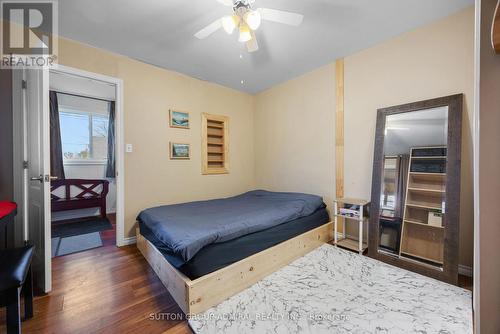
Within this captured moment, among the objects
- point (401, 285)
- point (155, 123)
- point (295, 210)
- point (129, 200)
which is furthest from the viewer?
point (155, 123)

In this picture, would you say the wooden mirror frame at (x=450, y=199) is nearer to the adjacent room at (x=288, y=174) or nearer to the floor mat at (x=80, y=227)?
the adjacent room at (x=288, y=174)

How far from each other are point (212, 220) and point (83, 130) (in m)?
4.17

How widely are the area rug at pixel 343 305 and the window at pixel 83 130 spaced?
178 inches

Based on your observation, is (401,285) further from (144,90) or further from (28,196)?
(144,90)

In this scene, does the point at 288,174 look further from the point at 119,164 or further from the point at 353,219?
the point at 119,164

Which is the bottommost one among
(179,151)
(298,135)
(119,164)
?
(119,164)

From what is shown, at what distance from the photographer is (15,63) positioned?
1.88 metres

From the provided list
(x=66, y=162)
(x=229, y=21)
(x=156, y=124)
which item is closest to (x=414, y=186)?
(x=229, y=21)

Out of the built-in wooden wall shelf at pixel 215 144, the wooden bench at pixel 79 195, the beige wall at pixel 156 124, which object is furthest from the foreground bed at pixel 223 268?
the wooden bench at pixel 79 195

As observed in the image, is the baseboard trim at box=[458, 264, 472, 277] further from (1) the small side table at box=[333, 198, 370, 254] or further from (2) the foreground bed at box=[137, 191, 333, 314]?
(2) the foreground bed at box=[137, 191, 333, 314]

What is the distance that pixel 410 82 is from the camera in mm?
2264

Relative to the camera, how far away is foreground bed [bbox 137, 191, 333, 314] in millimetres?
1491

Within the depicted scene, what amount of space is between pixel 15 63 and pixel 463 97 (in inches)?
164

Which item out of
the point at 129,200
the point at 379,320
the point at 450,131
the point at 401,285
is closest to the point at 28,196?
the point at 129,200
